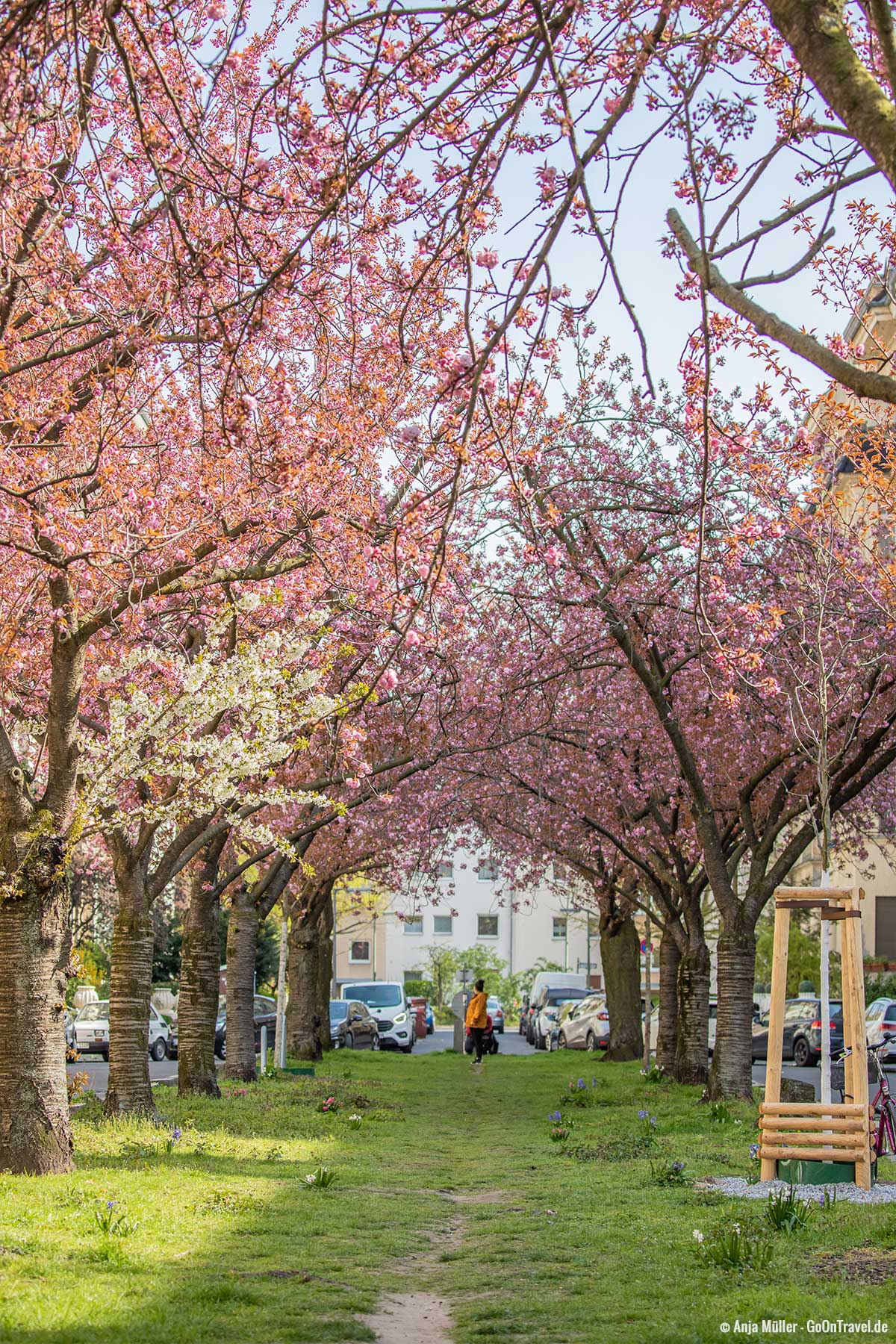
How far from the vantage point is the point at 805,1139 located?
10578mm

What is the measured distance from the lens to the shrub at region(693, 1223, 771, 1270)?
7.20m

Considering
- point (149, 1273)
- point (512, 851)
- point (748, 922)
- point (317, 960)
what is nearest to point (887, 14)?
point (149, 1273)

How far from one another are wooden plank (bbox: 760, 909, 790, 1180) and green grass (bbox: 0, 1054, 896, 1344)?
942mm

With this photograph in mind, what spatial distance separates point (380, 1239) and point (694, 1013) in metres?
13.9

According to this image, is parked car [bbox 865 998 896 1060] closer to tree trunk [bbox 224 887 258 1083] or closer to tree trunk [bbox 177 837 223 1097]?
tree trunk [bbox 224 887 258 1083]

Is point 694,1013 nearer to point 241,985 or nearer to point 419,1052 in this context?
point 241,985

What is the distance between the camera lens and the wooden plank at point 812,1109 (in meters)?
10.3

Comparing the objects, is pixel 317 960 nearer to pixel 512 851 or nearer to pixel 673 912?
pixel 512 851

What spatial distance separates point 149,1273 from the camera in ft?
23.0

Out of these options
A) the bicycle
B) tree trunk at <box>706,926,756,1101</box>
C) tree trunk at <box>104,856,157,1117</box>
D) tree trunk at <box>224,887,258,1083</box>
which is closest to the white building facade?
tree trunk at <box>224,887,258,1083</box>

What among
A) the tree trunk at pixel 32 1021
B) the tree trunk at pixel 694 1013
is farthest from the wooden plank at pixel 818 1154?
the tree trunk at pixel 694 1013

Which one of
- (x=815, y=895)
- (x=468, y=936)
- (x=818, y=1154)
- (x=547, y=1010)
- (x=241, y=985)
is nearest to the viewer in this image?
(x=818, y=1154)

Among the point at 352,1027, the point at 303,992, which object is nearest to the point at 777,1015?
the point at 303,992

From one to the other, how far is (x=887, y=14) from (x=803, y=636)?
1098 cm
